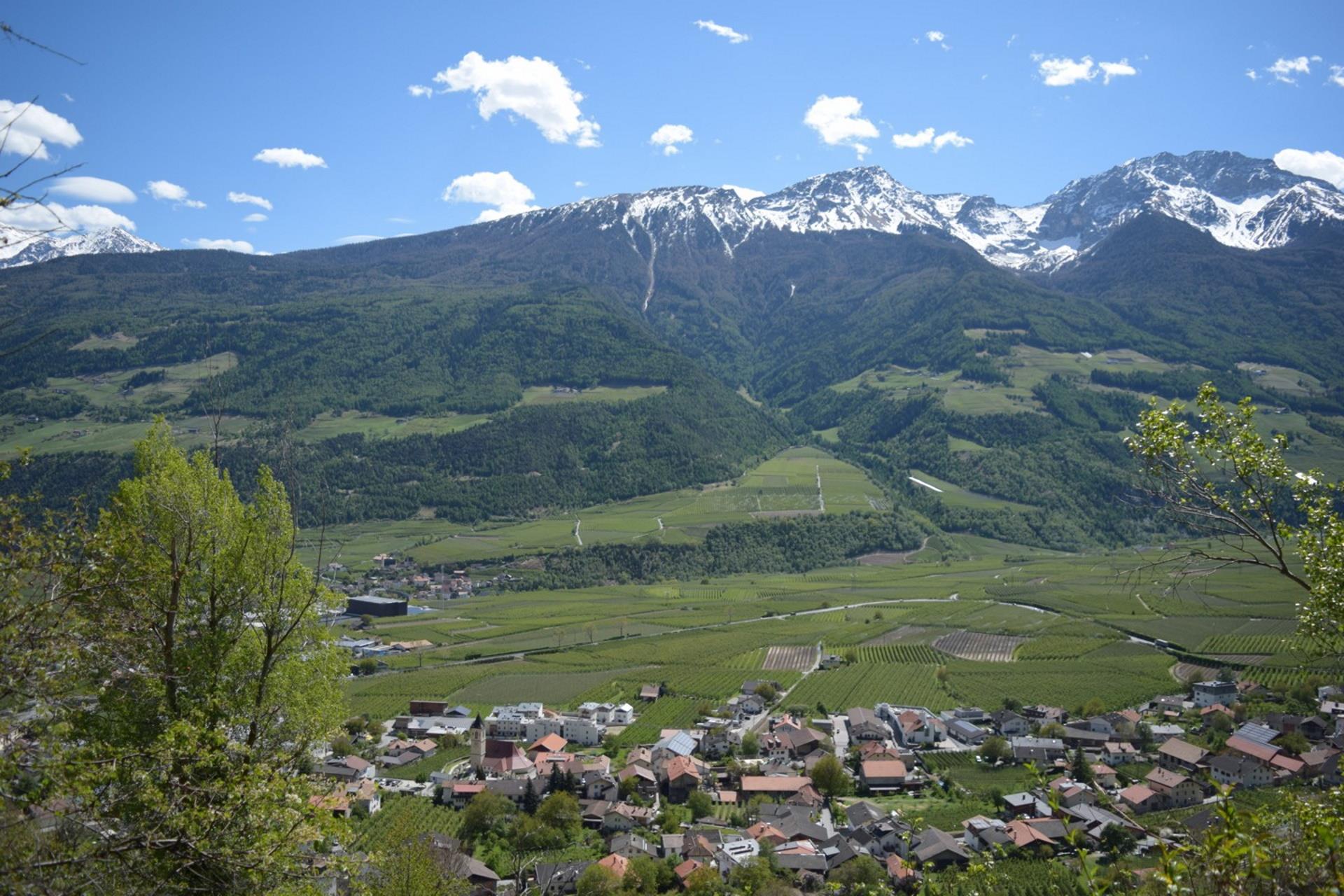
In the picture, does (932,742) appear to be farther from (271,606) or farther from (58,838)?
(58,838)

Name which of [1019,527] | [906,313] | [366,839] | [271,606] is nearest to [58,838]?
[271,606]

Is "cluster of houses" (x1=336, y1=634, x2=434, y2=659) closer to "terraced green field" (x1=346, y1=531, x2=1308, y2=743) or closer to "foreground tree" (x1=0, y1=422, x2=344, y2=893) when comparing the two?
"terraced green field" (x1=346, y1=531, x2=1308, y2=743)

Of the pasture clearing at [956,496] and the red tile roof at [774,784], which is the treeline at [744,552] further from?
the red tile roof at [774,784]

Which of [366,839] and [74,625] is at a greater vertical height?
[74,625]

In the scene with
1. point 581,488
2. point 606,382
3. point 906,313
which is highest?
point 906,313

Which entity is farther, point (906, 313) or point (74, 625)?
point (906, 313)

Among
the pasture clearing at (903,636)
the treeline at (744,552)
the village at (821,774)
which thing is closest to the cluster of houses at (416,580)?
the treeline at (744,552)

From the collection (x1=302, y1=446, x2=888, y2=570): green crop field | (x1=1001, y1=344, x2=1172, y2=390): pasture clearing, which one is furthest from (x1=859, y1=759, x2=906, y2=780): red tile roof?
(x1=1001, y1=344, x2=1172, y2=390): pasture clearing
